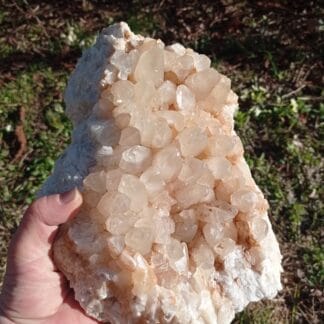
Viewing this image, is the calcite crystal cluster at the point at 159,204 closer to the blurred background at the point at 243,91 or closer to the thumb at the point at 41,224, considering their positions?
the thumb at the point at 41,224

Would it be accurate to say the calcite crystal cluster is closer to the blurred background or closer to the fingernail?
the fingernail

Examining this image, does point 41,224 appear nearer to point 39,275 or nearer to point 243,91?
point 39,275

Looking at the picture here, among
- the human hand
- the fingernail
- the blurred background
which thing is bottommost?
the blurred background

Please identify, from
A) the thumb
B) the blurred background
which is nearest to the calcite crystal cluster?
the thumb

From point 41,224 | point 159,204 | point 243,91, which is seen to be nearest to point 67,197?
point 41,224

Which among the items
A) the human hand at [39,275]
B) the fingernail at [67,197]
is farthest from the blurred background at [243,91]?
the fingernail at [67,197]
